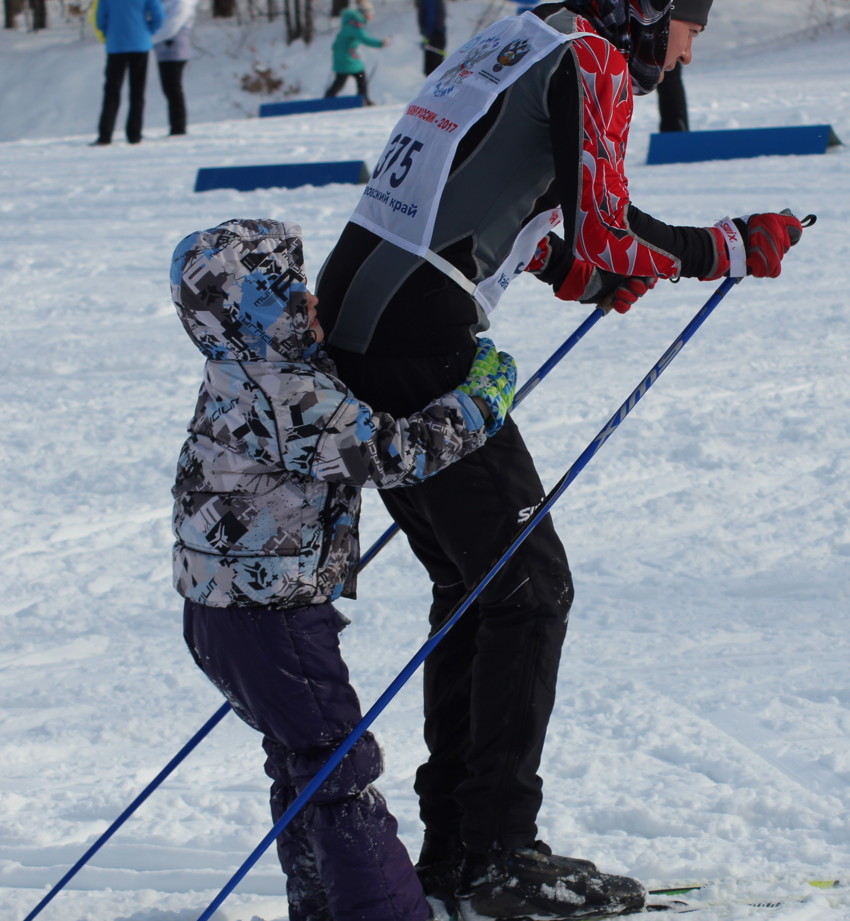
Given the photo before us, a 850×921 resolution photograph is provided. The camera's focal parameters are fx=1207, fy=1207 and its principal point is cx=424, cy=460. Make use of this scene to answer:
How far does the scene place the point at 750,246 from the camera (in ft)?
7.43

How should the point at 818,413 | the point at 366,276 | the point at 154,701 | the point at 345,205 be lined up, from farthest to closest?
the point at 345,205, the point at 818,413, the point at 154,701, the point at 366,276

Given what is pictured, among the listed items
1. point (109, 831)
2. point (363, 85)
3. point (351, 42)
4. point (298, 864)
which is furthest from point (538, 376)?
point (363, 85)

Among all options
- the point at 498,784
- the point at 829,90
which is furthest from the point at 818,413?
the point at 829,90

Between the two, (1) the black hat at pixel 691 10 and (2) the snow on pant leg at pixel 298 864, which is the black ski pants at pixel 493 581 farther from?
(1) the black hat at pixel 691 10

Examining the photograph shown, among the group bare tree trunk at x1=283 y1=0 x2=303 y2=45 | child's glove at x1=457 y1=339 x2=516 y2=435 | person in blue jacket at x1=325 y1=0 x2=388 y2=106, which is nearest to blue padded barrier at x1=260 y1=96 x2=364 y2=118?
person in blue jacket at x1=325 y1=0 x2=388 y2=106

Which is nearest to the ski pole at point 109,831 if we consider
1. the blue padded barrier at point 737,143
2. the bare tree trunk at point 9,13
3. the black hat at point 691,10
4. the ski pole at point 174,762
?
the ski pole at point 174,762

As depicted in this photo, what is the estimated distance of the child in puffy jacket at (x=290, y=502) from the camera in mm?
2012

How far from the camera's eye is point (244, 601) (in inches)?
81.8

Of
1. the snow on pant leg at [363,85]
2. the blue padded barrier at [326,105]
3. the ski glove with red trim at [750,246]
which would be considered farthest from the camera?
the snow on pant leg at [363,85]

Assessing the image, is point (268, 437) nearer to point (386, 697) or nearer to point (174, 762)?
point (386, 697)

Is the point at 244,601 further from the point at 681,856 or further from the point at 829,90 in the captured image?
the point at 829,90

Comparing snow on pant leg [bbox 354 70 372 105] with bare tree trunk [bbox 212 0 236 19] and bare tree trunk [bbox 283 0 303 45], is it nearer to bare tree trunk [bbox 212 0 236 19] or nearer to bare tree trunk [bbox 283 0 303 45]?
bare tree trunk [bbox 283 0 303 45]

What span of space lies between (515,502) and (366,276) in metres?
0.49

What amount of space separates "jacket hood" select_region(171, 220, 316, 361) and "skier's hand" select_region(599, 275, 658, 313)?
0.81m
